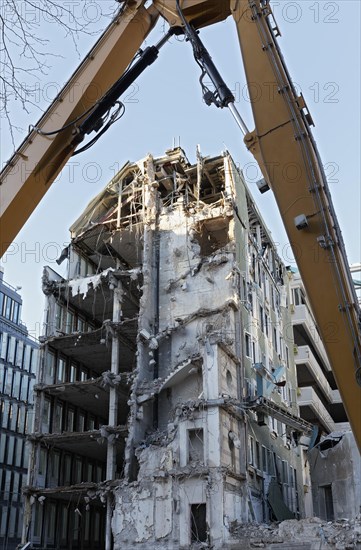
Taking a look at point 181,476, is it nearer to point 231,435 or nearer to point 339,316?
point 231,435

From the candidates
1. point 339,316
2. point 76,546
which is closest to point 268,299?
point 76,546

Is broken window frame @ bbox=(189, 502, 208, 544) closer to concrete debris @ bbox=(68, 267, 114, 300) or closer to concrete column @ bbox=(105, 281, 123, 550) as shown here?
concrete column @ bbox=(105, 281, 123, 550)

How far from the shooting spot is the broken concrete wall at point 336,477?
110 feet

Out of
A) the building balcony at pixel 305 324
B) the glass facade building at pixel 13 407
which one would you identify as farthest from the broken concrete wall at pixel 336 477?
the glass facade building at pixel 13 407

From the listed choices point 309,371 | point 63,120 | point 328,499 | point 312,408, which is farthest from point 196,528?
point 309,371

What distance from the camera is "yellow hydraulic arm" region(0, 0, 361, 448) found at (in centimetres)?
917

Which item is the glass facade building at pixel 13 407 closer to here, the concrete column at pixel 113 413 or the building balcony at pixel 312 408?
the concrete column at pixel 113 413

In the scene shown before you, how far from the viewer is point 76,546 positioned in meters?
38.6

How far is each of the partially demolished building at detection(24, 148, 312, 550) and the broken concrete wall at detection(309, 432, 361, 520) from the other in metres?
1.58

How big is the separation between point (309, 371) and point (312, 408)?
4.53 metres

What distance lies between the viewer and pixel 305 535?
24.5 m

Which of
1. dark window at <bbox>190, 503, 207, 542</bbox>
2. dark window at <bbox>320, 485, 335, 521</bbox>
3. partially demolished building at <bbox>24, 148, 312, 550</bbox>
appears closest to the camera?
dark window at <bbox>190, 503, 207, 542</bbox>

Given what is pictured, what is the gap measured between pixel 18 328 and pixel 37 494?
2733cm

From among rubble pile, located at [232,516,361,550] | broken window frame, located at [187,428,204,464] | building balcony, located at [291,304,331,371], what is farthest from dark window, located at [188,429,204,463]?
building balcony, located at [291,304,331,371]
